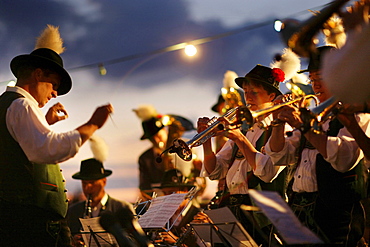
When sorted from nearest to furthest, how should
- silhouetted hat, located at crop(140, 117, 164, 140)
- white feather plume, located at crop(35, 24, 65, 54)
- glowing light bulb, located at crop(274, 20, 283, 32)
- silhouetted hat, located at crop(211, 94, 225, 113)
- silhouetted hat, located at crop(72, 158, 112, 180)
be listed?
1. white feather plume, located at crop(35, 24, 65, 54)
2. glowing light bulb, located at crop(274, 20, 283, 32)
3. silhouetted hat, located at crop(72, 158, 112, 180)
4. silhouetted hat, located at crop(140, 117, 164, 140)
5. silhouetted hat, located at crop(211, 94, 225, 113)

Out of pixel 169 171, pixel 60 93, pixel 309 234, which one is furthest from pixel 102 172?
pixel 309 234

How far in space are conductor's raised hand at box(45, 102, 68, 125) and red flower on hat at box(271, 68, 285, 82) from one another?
1.96m

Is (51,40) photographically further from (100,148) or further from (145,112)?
(145,112)

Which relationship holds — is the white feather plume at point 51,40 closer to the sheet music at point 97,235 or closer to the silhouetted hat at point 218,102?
the sheet music at point 97,235

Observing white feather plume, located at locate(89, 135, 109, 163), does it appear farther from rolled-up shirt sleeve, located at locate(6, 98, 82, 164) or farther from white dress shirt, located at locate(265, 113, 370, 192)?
white dress shirt, located at locate(265, 113, 370, 192)

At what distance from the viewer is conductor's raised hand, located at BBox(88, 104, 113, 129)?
3877 millimetres

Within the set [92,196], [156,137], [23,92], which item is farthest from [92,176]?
[23,92]

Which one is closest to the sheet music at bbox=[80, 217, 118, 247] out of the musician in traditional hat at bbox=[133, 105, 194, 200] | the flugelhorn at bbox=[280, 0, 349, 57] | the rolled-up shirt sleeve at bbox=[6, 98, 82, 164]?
the rolled-up shirt sleeve at bbox=[6, 98, 82, 164]

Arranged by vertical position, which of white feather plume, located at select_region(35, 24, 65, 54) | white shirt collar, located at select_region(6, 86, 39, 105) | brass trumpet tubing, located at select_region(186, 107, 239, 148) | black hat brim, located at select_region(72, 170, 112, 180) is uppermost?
white feather plume, located at select_region(35, 24, 65, 54)

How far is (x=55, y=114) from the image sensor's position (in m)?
4.82

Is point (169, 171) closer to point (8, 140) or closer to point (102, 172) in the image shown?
point (102, 172)

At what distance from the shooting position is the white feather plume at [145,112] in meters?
8.72

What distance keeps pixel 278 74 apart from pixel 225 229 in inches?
74.0

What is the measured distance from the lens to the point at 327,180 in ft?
12.7
